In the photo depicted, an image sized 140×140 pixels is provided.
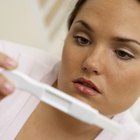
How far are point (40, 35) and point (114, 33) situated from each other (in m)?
0.73

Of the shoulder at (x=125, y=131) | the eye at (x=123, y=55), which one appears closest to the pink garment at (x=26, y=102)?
the shoulder at (x=125, y=131)

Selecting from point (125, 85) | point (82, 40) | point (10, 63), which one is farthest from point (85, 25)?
point (10, 63)

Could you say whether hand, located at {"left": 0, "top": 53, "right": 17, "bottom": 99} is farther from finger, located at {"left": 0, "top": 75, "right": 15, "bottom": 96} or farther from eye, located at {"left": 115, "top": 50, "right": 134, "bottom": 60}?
eye, located at {"left": 115, "top": 50, "right": 134, "bottom": 60}

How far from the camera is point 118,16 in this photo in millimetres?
745

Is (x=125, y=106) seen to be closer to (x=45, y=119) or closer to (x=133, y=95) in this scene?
(x=133, y=95)

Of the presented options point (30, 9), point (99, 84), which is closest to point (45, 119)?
point (99, 84)

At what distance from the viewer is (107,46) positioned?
745 mm

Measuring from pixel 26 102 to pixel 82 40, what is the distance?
20 cm

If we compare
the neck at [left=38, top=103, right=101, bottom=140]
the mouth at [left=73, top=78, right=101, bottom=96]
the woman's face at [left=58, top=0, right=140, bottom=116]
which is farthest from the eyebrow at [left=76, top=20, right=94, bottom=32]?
the neck at [left=38, top=103, right=101, bottom=140]

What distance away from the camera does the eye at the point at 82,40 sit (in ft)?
2.52

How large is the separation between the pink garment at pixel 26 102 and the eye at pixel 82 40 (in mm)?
147

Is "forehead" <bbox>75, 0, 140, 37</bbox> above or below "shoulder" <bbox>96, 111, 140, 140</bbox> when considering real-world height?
above

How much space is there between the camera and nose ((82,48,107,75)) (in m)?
0.72

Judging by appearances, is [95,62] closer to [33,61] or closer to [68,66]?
[68,66]
